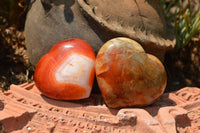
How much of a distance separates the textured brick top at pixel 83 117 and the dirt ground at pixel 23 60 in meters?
0.80

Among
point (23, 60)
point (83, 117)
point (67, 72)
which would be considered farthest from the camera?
point (23, 60)

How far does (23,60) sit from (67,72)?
46.6 inches

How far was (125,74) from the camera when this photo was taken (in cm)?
173

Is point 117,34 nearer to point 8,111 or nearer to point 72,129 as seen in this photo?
point 72,129

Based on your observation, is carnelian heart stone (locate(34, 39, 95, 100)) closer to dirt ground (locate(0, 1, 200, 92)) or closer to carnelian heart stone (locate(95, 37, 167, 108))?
carnelian heart stone (locate(95, 37, 167, 108))

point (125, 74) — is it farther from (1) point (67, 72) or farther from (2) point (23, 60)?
(2) point (23, 60)

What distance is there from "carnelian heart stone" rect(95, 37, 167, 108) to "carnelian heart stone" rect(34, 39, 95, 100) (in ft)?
0.42

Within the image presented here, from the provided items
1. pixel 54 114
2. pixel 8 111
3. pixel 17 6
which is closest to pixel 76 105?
pixel 54 114

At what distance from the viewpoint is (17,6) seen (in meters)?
2.93

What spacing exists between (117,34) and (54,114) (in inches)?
33.6

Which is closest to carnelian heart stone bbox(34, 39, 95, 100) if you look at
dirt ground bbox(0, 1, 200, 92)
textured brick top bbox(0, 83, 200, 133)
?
textured brick top bbox(0, 83, 200, 133)

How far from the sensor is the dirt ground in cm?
272

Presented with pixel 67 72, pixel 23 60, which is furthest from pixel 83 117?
pixel 23 60

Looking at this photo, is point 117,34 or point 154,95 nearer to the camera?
point 154,95
